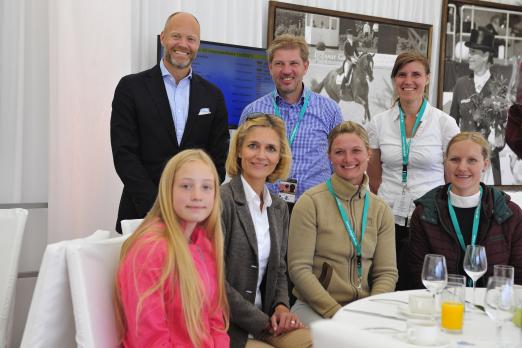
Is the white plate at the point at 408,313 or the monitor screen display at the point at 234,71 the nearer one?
the white plate at the point at 408,313

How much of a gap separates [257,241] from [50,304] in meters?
1.03

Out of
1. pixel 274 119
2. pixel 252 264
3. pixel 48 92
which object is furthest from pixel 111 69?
pixel 252 264

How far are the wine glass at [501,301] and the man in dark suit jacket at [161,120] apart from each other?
5.58 feet

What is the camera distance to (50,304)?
1.63 m

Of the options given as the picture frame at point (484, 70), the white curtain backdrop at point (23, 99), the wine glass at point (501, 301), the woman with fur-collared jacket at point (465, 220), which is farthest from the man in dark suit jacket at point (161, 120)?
the picture frame at point (484, 70)

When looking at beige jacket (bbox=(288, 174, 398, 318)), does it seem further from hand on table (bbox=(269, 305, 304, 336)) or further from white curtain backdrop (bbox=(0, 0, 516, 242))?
white curtain backdrop (bbox=(0, 0, 516, 242))

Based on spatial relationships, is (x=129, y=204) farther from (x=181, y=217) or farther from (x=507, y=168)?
Answer: (x=507, y=168)

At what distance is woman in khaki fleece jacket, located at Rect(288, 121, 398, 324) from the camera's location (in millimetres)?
2660

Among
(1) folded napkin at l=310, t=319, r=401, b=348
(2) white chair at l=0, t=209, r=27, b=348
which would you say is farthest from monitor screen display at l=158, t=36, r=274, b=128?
(1) folded napkin at l=310, t=319, r=401, b=348

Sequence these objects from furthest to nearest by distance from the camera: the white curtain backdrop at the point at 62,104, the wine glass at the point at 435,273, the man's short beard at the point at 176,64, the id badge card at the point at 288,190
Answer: the white curtain backdrop at the point at 62,104 → the id badge card at the point at 288,190 → the man's short beard at the point at 176,64 → the wine glass at the point at 435,273

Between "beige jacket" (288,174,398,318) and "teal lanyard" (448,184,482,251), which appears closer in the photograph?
"beige jacket" (288,174,398,318)

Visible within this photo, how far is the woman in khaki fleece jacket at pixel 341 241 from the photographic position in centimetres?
266

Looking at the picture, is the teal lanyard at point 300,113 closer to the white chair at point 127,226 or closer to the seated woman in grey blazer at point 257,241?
the seated woman in grey blazer at point 257,241

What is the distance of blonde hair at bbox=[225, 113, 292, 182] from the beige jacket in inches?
7.7
